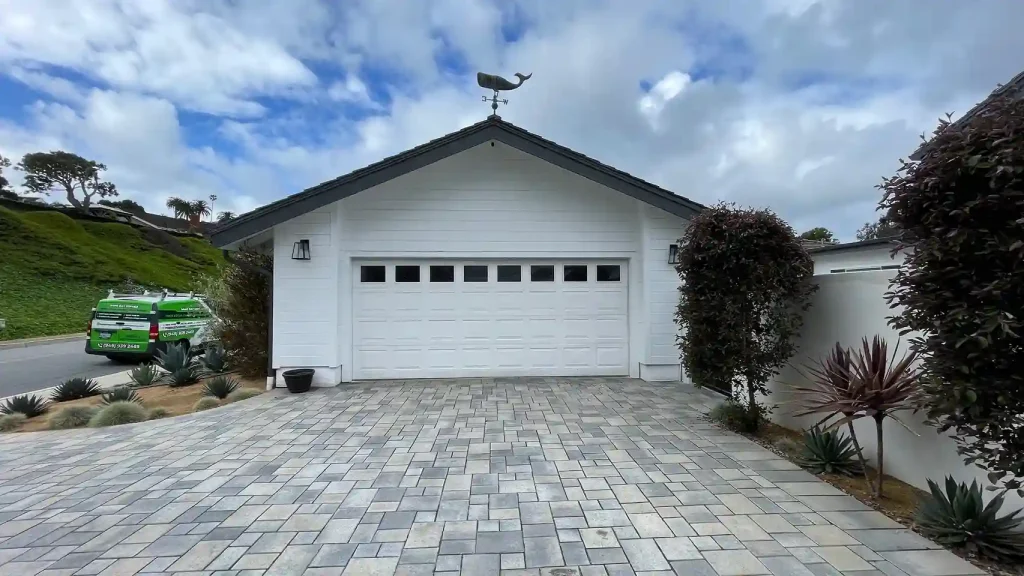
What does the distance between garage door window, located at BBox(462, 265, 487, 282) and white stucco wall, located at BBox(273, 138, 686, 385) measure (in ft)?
0.74

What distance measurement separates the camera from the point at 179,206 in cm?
6319

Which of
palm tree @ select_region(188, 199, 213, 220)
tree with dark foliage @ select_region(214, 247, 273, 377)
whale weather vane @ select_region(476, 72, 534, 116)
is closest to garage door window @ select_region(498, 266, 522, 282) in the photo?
whale weather vane @ select_region(476, 72, 534, 116)

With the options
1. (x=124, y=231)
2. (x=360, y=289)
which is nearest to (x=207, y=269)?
(x=124, y=231)

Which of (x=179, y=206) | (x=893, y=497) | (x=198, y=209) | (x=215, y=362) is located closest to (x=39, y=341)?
(x=215, y=362)

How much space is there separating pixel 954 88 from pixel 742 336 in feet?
23.0

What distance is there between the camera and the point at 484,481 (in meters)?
4.00

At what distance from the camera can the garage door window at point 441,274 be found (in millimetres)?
8648

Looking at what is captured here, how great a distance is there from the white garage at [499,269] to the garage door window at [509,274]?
0.02m

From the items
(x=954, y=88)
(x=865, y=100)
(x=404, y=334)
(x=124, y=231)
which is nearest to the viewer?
(x=954, y=88)

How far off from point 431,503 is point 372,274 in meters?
5.65

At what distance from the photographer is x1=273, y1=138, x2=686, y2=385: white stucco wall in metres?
8.05

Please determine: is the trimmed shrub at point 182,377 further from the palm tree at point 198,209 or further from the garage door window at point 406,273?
the palm tree at point 198,209

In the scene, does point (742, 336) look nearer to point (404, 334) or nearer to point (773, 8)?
point (404, 334)

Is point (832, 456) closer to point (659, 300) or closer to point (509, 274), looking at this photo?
point (659, 300)
